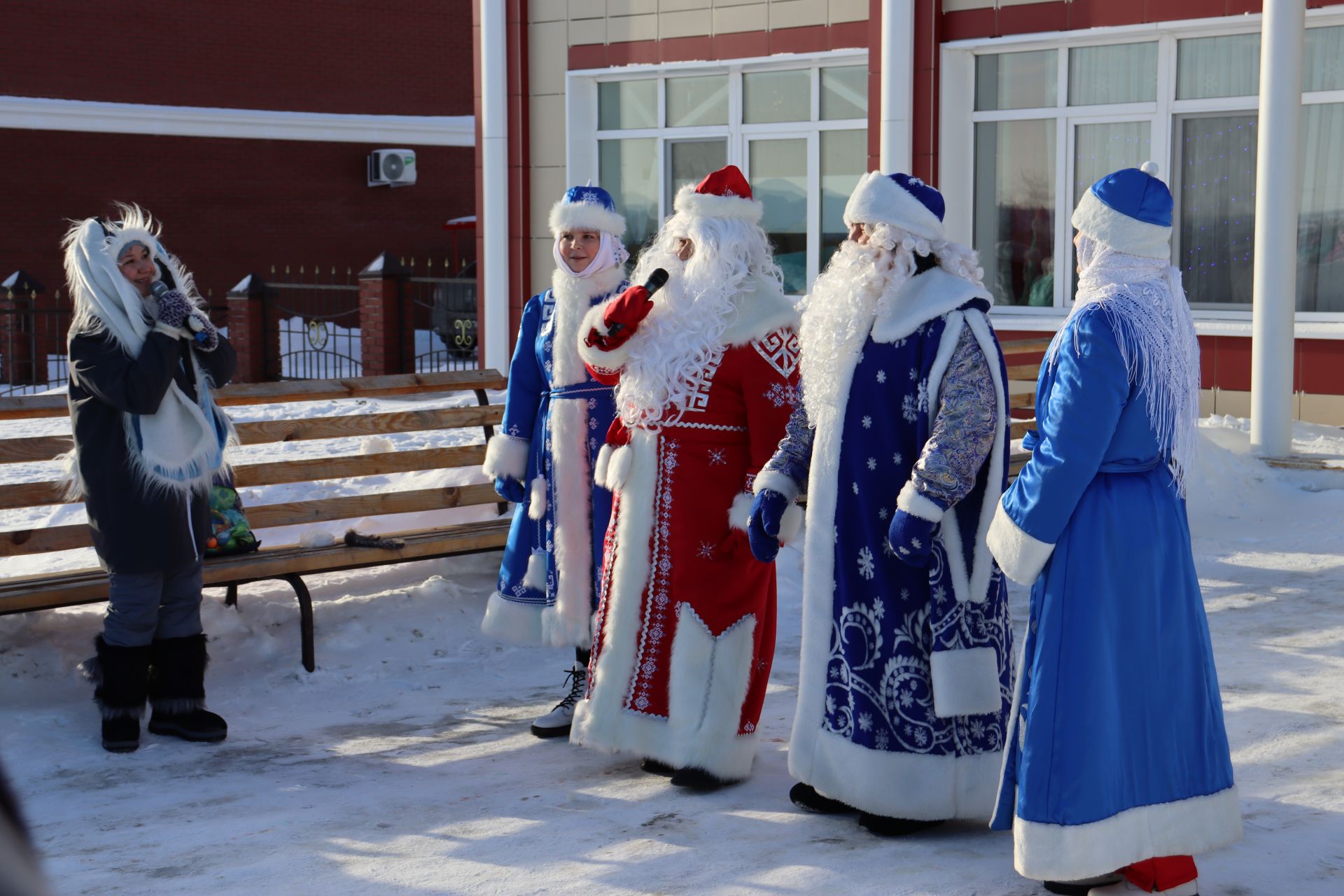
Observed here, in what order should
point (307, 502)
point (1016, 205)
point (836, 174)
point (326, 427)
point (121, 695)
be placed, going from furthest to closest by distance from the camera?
point (836, 174) < point (1016, 205) < point (326, 427) < point (307, 502) < point (121, 695)

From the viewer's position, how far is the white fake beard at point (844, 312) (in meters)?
4.05

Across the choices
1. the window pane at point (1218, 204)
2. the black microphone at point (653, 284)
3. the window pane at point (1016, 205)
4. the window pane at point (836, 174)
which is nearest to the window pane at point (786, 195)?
the window pane at point (836, 174)

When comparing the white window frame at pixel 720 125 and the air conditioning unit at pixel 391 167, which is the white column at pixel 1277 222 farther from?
the air conditioning unit at pixel 391 167

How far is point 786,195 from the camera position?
13570 mm

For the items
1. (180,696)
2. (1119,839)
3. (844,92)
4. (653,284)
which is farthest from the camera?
(844,92)

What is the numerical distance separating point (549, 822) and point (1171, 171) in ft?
30.0

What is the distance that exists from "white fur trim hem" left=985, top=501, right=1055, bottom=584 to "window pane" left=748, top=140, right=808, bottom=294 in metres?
9.96

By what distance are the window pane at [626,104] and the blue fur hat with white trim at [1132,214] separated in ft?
35.4

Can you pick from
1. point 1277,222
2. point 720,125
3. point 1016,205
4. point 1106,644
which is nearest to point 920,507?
point 1106,644

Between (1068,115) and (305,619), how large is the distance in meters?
8.33

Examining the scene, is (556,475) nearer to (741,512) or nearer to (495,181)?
(741,512)

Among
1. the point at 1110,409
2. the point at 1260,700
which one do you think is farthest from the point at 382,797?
the point at 1260,700

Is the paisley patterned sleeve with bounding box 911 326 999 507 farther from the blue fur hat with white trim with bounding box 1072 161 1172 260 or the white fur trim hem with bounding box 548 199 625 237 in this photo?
the white fur trim hem with bounding box 548 199 625 237

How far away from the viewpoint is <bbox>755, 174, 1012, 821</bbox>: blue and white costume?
387cm
